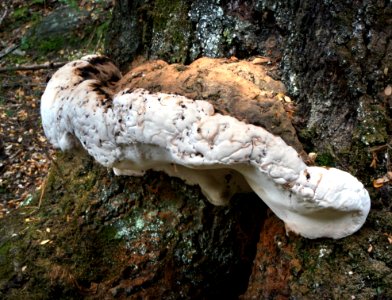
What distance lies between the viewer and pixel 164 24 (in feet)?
8.95

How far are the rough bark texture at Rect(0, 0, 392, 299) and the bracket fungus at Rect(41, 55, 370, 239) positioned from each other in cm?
15

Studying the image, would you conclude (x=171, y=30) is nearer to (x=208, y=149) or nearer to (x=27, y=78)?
(x=208, y=149)

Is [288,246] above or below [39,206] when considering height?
above

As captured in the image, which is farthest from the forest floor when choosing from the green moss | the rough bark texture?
the green moss

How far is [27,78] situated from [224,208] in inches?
244

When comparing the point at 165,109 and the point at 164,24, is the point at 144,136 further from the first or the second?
the point at 164,24

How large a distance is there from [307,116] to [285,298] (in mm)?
798

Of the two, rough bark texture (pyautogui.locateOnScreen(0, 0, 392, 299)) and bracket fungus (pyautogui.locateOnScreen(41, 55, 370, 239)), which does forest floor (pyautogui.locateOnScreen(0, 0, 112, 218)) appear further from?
bracket fungus (pyautogui.locateOnScreen(41, 55, 370, 239))

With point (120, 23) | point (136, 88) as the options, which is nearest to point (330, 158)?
point (136, 88)

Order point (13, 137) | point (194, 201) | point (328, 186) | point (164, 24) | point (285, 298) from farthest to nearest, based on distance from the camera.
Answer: point (13, 137), point (164, 24), point (194, 201), point (285, 298), point (328, 186)

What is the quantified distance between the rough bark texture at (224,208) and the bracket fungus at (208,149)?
15 cm

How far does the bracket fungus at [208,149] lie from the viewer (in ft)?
5.72

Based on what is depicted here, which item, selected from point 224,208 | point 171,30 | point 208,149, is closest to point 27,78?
point 171,30

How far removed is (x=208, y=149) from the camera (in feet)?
5.74
